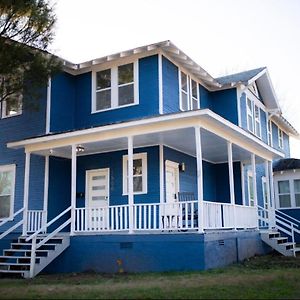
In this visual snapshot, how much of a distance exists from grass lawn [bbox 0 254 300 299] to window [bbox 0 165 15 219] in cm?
503

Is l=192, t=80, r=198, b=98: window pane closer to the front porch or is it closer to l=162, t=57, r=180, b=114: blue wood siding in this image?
l=162, t=57, r=180, b=114: blue wood siding

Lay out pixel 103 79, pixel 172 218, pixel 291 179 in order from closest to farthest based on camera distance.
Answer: pixel 172 218, pixel 103 79, pixel 291 179

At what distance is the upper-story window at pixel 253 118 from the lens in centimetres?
1876

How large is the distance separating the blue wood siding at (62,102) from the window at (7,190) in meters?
2.34

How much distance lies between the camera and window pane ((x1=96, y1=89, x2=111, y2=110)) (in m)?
15.0

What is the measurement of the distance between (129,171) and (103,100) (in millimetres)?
4138

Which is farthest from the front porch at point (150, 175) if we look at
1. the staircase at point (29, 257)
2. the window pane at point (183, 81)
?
the window pane at point (183, 81)

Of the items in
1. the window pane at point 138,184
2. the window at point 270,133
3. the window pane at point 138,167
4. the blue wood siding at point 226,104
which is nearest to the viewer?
the window pane at point 138,184

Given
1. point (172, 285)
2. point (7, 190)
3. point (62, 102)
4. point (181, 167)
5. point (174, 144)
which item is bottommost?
point (172, 285)

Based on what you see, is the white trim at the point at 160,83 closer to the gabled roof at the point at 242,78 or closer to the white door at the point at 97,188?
the white door at the point at 97,188

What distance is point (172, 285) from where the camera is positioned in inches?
334

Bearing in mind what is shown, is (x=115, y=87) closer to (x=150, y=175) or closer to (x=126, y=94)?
(x=126, y=94)

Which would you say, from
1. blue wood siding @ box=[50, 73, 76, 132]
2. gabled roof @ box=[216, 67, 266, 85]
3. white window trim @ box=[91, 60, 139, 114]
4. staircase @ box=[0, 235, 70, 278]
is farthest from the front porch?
gabled roof @ box=[216, 67, 266, 85]

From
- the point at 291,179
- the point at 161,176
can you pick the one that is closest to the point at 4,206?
the point at 161,176
